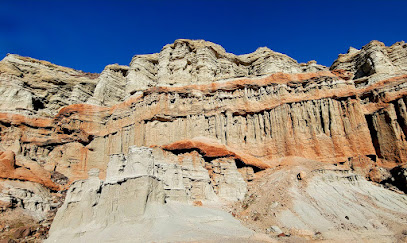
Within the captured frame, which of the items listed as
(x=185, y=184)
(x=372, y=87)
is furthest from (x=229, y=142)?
(x=372, y=87)

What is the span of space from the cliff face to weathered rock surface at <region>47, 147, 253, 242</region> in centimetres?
473

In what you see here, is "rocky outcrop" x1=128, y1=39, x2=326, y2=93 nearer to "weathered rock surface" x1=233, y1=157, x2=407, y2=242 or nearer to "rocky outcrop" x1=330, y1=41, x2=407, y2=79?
"rocky outcrop" x1=330, y1=41, x2=407, y2=79

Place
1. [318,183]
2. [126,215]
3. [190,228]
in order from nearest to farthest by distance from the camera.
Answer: [190,228] → [126,215] → [318,183]

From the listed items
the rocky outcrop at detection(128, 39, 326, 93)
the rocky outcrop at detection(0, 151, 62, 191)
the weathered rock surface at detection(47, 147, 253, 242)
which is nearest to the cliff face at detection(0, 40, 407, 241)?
the rocky outcrop at detection(0, 151, 62, 191)

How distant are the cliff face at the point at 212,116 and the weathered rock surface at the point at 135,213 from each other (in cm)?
473

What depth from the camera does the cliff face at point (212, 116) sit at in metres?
32.7

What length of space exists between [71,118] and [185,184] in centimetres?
2422

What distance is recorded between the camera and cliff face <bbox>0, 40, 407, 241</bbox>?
32688 mm

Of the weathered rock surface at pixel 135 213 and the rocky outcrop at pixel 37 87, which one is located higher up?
the rocky outcrop at pixel 37 87

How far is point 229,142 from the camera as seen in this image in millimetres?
36938

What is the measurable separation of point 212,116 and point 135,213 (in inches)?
769

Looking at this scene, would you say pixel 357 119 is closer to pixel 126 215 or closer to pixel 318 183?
pixel 318 183

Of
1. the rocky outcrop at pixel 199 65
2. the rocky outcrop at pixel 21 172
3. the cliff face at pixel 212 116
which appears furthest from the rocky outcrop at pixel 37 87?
the rocky outcrop at pixel 21 172

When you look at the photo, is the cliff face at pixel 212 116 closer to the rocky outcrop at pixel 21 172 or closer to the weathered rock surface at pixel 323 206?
the rocky outcrop at pixel 21 172
